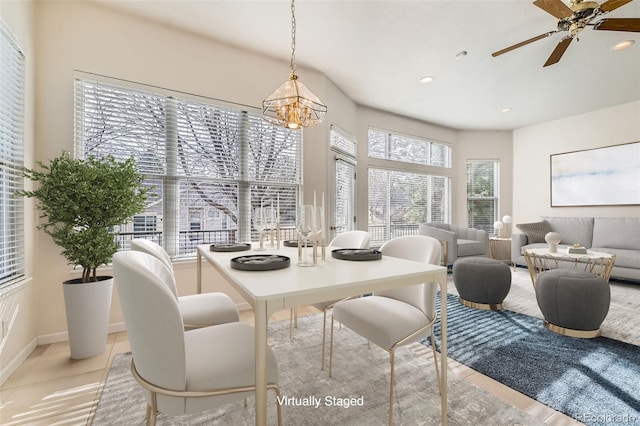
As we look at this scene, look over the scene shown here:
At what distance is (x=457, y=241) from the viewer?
4785 mm

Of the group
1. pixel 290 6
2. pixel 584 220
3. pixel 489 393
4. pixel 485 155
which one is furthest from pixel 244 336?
pixel 485 155

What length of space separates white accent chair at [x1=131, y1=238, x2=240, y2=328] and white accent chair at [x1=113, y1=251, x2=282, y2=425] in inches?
21.0

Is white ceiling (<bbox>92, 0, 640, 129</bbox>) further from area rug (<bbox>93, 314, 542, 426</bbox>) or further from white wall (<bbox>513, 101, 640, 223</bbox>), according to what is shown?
area rug (<bbox>93, 314, 542, 426</bbox>)

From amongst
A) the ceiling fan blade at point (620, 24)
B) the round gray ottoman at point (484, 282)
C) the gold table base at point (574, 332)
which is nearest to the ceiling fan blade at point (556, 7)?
the ceiling fan blade at point (620, 24)

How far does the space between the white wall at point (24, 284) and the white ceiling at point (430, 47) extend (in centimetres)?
66

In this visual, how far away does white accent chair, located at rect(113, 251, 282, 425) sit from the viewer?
2.62ft

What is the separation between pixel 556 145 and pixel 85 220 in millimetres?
7112

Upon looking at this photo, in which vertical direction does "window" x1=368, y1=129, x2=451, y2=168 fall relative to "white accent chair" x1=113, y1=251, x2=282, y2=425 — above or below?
above

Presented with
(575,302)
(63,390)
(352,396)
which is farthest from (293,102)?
(575,302)

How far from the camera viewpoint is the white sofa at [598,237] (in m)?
3.79

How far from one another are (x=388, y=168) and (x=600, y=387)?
4.07 m

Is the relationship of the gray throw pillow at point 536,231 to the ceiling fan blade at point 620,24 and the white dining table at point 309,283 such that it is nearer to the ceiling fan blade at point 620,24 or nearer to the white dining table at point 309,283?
the ceiling fan blade at point 620,24

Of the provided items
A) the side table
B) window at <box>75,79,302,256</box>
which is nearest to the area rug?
window at <box>75,79,302,256</box>

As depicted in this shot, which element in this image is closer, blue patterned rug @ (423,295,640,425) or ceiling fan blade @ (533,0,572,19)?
blue patterned rug @ (423,295,640,425)
